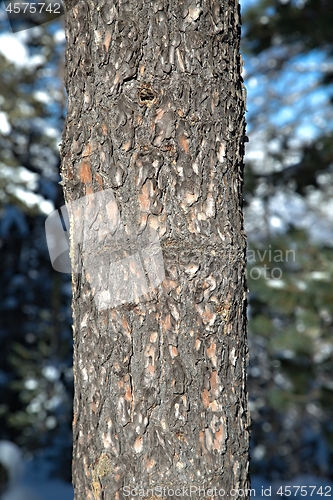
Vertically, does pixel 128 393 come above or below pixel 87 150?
below

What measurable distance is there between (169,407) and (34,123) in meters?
4.39

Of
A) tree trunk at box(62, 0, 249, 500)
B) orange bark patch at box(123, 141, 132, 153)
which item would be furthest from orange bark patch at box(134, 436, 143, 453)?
orange bark patch at box(123, 141, 132, 153)

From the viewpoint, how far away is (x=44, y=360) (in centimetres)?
481

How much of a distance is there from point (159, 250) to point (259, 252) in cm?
230

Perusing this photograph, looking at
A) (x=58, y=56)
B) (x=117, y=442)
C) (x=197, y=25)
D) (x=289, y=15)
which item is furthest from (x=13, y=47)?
(x=117, y=442)

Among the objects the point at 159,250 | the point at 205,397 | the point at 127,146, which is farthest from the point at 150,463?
the point at 127,146

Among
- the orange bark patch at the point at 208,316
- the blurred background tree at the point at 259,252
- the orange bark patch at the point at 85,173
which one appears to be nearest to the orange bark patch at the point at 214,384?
the orange bark patch at the point at 208,316

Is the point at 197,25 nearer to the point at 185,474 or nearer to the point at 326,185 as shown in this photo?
the point at 185,474

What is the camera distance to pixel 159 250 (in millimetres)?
958

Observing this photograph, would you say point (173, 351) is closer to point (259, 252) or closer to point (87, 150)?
point (87, 150)

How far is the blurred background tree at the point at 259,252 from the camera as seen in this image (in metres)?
3.28

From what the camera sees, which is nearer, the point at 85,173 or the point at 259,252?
the point at 85,173

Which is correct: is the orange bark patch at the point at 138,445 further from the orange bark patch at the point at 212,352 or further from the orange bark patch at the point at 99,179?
the orange bark patch at the point at 99,179

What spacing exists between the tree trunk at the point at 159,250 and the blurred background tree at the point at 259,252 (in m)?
2.02
